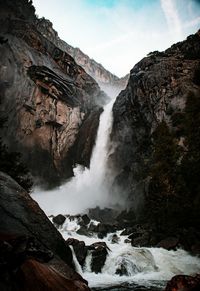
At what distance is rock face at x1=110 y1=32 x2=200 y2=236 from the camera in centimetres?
3014

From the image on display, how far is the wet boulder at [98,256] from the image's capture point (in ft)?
68.5

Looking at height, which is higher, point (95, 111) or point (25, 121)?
point (95, 111)

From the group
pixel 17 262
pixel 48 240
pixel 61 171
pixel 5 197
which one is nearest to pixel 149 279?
pixel 48 240

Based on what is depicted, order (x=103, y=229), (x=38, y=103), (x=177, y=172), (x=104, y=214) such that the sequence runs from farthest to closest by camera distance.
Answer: (x=38, y=103) → (x=104, y=214) → (x=177, y=172) → (x=103, y=229)

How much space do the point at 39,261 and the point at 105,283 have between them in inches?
367

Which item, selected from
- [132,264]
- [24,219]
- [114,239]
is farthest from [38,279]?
[114,239]

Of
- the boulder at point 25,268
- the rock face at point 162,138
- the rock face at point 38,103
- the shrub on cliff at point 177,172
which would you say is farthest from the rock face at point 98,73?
the boulder at point 25,268

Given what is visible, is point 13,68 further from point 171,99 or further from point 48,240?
point 48,240

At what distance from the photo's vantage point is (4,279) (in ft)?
27.2

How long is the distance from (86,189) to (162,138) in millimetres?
17363

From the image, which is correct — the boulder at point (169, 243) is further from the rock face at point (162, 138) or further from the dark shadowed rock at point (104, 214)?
the dark shadowed rock at point (104, 214)

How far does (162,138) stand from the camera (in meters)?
37.2

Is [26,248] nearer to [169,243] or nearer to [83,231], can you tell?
[169,243]

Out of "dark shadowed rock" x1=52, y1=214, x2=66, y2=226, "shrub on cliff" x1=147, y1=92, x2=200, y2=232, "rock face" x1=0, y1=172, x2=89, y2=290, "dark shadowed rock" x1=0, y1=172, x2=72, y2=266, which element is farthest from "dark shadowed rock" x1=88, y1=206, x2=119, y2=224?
"dark shadowed rock" x1=0, y1=172, x2=72, y2=266
